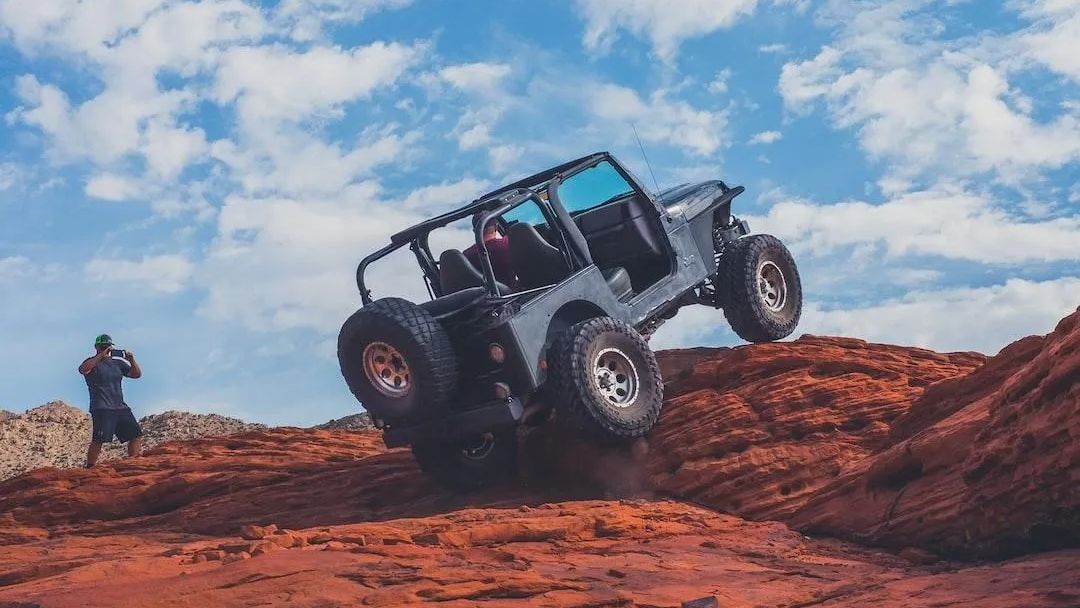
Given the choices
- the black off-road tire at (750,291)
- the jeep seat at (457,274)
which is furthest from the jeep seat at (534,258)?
the black off-road tire at (750,291)

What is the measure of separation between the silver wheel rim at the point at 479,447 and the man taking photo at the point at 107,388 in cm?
440

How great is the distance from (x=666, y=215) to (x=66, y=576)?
6.20 m

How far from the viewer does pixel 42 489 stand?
1084 cm

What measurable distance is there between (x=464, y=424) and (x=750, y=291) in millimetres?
3547

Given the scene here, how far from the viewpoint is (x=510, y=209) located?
9.09m

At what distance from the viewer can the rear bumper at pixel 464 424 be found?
859 cm

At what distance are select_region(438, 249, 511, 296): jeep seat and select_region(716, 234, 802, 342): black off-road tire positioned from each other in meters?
2.62

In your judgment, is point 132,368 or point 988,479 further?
point 132,368

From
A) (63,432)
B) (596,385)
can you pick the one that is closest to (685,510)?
(596,385)

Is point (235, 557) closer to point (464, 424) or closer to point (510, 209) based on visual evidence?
point (464, 424)

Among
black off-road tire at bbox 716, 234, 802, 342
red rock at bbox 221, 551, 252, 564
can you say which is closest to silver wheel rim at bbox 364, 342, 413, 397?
red rock at bbox 221, 551, 252, 564

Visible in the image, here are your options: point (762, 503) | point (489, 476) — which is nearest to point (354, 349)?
point (489, 476)

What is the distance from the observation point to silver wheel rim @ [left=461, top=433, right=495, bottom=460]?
972 centimetres

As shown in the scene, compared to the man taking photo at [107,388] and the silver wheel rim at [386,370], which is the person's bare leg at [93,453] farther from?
the silver wheel rim at [386,370]
